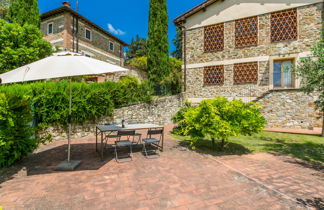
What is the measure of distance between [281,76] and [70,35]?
1777 cm

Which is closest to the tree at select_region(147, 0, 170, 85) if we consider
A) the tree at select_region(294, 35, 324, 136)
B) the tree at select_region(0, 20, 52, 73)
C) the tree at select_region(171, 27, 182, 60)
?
the tree at select_region(0, 20, 52, 73)

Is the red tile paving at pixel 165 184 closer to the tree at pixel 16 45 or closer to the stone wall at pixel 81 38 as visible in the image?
the tree at pixel 16 45

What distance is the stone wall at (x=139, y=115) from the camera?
754cm

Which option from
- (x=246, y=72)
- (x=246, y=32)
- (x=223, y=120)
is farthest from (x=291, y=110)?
(x=223, y=120)

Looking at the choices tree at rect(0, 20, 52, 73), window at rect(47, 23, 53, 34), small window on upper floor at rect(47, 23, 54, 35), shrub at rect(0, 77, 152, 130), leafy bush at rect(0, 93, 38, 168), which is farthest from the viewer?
window at rect(47, 23, 53, 34)

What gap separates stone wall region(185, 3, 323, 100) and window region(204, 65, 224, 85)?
9.8 inches

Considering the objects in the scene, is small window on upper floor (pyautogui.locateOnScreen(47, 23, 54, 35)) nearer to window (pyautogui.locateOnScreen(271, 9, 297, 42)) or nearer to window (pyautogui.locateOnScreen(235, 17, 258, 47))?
window (pyautogui.locateOnScreen(235, 17, 258, 47))

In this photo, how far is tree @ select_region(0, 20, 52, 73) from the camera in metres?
10.1

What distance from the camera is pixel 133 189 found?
3.12 metres

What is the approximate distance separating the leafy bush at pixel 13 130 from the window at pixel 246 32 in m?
12.6

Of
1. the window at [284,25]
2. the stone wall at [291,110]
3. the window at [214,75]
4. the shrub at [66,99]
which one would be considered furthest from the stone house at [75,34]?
the stone wall at [291,110]

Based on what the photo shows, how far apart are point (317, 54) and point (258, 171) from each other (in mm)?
4738

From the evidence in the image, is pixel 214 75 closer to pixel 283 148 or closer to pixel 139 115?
pixel 139 115

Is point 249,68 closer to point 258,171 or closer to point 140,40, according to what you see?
point 258,171
